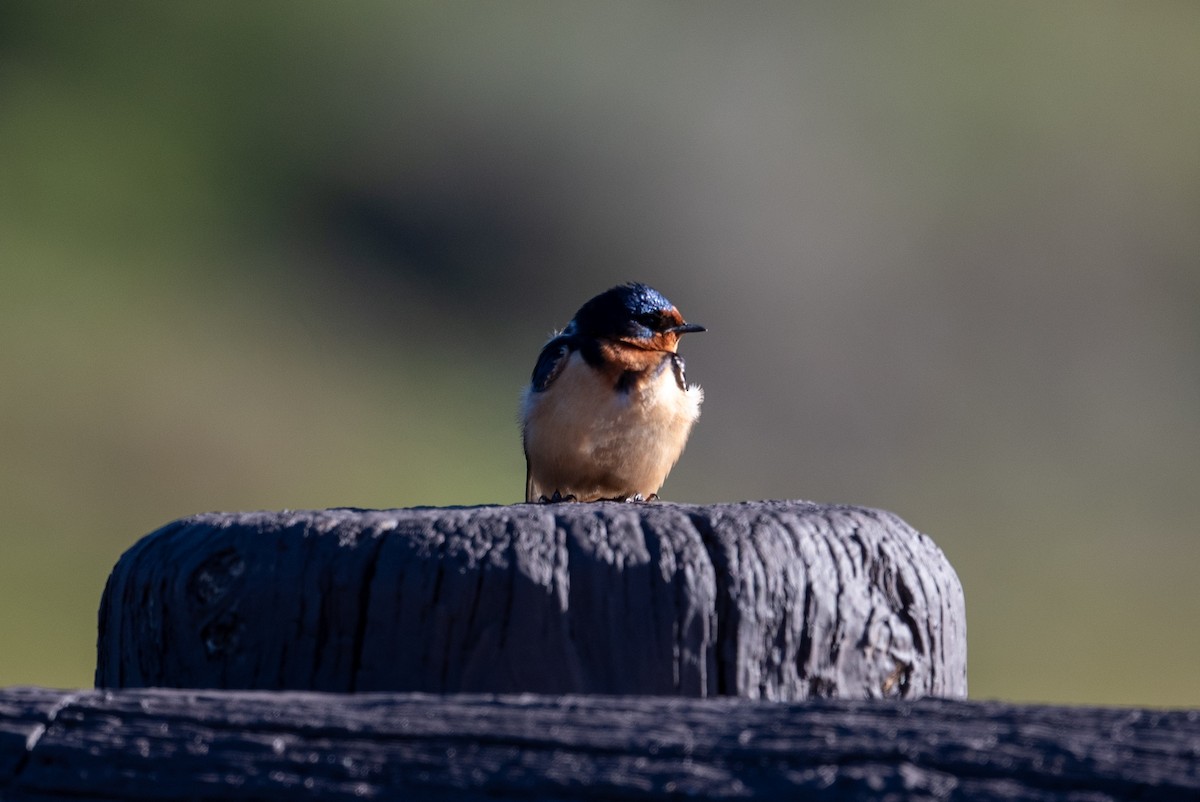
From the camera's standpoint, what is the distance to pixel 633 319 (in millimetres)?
6156

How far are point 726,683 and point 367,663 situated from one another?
542 millimetres

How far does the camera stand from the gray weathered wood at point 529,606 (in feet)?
6.74

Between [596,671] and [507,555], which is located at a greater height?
[507,555]

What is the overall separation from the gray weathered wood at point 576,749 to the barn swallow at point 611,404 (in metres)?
3.95

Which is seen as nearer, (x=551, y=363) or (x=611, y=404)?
(x=611, y=404)

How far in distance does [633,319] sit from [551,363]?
0.42 m

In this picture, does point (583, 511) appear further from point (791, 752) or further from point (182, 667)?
point (791, 752)

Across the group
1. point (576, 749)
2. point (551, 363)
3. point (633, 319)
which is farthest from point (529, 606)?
point (633, 319)

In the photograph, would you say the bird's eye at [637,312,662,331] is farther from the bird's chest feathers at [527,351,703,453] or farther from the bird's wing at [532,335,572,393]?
the bird's wing at [532,335,572,393]

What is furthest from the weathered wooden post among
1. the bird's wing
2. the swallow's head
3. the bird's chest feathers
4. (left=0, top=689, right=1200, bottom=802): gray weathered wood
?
the swallow's head

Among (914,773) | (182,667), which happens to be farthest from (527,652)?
(914,773)

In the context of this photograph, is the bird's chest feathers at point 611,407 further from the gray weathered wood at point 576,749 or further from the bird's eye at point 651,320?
the gray weathered wood at point 576,749

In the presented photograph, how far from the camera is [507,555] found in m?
2.09

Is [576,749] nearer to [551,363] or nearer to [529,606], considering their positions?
[529,606]
